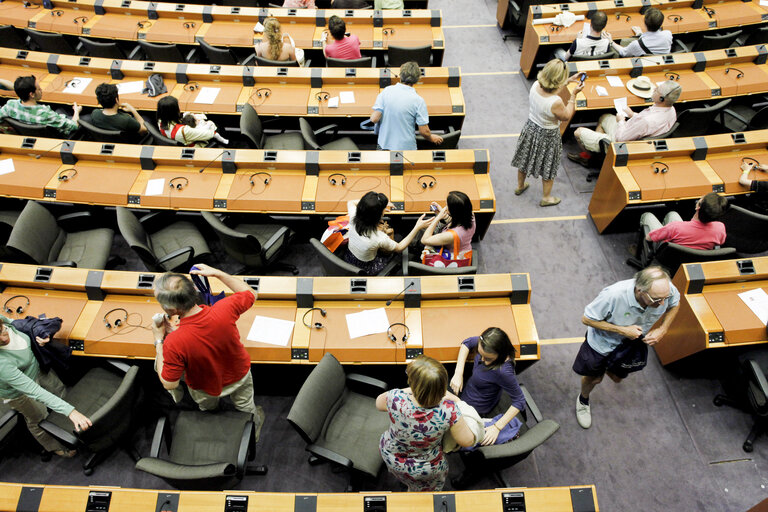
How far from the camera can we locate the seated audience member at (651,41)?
19.2ft

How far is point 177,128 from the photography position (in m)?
4.95

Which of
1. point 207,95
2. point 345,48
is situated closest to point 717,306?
point 345,48

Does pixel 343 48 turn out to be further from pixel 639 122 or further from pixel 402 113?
pixel 639 122

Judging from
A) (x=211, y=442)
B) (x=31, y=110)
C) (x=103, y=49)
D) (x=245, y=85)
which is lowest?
(x=211, y=442)

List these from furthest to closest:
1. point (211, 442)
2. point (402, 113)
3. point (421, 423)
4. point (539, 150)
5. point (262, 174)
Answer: point (539, 150)
point (402, 113)
point (262, 174)
point (211, 442)
point (421, 423)

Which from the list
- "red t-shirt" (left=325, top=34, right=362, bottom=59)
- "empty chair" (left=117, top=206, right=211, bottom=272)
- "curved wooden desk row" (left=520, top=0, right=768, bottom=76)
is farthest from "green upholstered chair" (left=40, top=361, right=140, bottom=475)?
"curved wooden desk row" (left=520, top=0, right=768, bottom=76)

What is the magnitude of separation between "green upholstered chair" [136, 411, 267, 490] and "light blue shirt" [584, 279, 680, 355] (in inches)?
94.8

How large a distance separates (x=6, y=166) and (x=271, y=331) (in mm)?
3297

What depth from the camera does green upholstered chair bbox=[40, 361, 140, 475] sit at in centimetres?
308

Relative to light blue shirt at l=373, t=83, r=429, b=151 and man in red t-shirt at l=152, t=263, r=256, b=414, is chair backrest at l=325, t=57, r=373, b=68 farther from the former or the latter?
man in red t-shirt at l=152, t=263, r=256, b=414

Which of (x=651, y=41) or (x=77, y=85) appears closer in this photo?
(x=77, y=85)

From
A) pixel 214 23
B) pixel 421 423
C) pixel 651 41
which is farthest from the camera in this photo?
pixel 214 23

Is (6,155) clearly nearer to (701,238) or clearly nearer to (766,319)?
(701,238)

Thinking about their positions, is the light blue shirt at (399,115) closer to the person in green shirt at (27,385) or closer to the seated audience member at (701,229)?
the seated audience member at (701,229)
